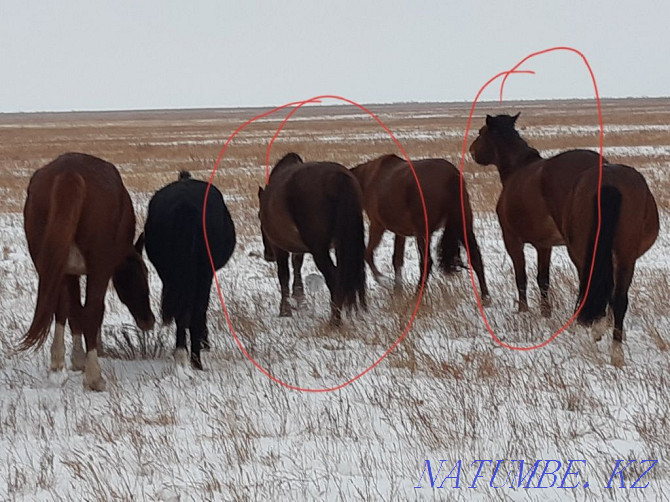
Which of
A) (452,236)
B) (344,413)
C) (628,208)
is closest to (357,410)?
(344,413)

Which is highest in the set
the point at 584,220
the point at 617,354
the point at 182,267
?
the point at 584,220

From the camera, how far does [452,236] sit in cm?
863

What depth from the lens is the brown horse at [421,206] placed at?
339 inches

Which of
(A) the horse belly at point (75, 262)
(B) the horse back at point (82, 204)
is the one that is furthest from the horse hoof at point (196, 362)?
(A) the horse belly at point (75, 262)

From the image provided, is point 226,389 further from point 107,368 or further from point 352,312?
Result: point 352,312

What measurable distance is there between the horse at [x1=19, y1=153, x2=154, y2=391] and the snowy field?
46 centimetres

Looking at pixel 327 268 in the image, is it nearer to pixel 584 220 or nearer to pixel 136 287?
pixel 136 287

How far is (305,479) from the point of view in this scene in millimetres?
4227

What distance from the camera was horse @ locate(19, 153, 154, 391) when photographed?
5.51 metres

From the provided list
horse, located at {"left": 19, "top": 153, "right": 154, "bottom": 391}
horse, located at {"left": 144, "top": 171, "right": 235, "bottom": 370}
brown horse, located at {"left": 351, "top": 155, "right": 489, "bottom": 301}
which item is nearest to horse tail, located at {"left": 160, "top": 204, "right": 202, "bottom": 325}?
horse, located at {"left": 144, "top": 171, "right": 235, "bottom": 370}

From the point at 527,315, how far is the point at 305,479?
399 cm

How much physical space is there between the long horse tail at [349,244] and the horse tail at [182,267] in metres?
1.50

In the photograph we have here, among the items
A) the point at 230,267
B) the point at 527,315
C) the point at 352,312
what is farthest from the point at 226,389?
the point at 230,267

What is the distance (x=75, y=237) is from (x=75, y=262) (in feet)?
0.62
